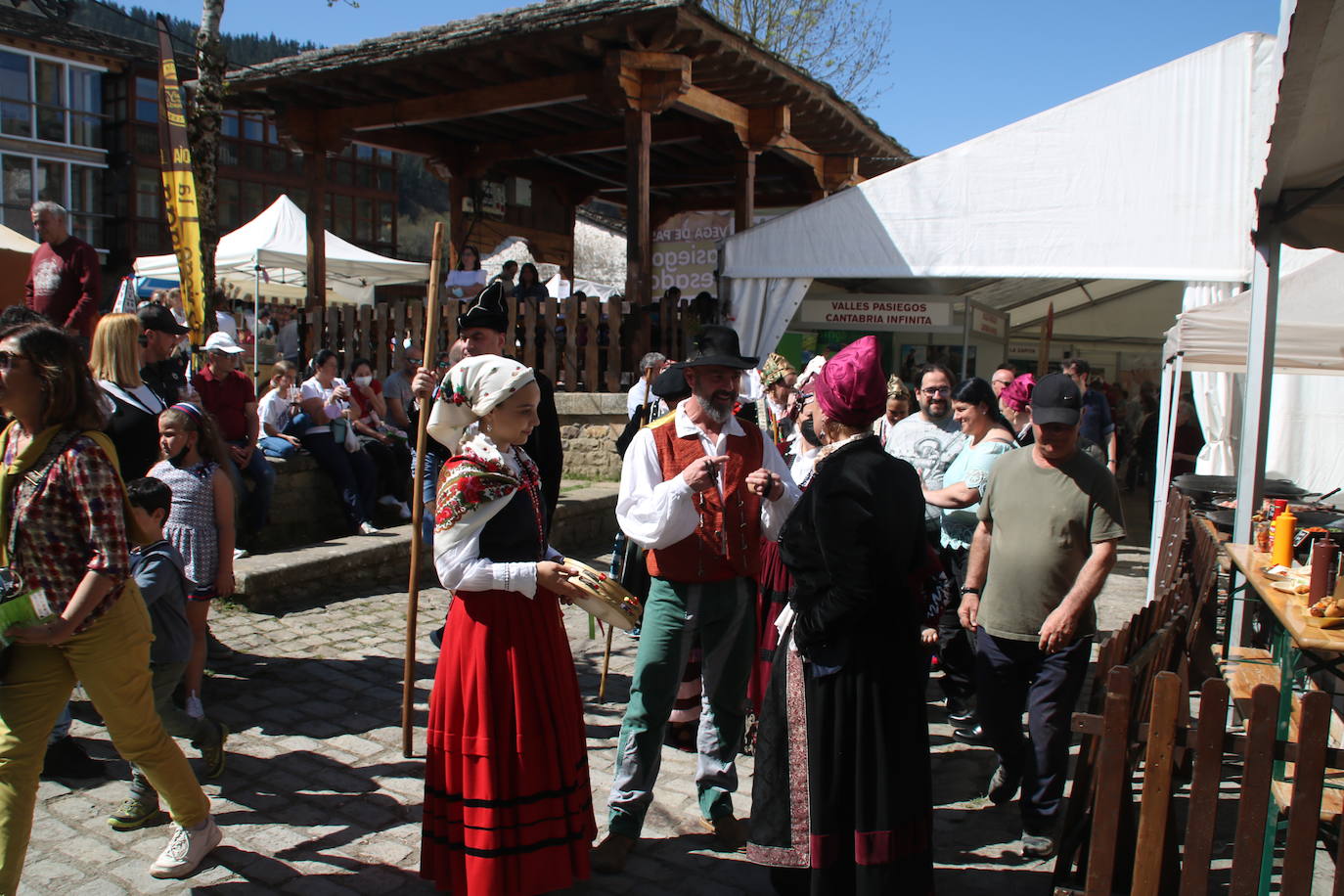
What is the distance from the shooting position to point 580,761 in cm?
300

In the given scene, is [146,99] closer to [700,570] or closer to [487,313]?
[487,313]

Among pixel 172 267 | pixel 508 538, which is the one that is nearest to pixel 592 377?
pixel 508 538

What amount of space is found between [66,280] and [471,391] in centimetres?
505

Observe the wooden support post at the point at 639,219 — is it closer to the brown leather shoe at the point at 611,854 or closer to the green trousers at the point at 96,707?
the brown leather shoe at the point at 611,854

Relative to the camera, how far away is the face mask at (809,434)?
528cm

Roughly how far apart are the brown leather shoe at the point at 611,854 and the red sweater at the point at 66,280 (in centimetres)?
536

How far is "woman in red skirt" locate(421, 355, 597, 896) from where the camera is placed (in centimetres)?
279

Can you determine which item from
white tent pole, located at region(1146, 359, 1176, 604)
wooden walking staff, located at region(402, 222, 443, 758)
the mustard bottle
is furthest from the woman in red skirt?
white tent pole, located at region(1146, 359, 1176, 604)

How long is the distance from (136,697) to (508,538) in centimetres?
131

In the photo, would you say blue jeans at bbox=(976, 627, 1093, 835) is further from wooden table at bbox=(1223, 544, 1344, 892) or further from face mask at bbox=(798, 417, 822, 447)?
face mask at bbox=(798, 417, 822, 447)

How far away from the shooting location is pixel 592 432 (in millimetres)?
10641

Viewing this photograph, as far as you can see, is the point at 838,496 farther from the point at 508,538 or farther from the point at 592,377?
the point at 592,377

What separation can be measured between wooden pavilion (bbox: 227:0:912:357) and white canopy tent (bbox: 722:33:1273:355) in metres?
1.86

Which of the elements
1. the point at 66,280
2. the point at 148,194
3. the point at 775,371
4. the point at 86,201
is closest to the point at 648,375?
the point at 775,371
